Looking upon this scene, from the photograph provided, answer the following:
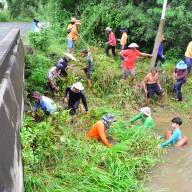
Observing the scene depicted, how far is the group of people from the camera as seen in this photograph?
9.50 m

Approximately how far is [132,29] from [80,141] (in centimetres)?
822

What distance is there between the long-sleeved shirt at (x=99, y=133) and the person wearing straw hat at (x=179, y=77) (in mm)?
4631

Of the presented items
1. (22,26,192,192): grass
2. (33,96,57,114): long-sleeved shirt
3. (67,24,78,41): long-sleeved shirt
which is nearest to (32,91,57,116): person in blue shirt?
(33,96,57,114): long-sleeved shirt

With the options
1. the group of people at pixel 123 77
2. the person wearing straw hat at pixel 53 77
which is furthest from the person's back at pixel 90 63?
the person wearing straw hat at pixel 53 77

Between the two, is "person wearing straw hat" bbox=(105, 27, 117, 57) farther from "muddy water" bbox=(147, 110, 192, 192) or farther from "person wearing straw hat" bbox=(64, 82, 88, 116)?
"muddy water" bbox=(147, 110, 192, 192)

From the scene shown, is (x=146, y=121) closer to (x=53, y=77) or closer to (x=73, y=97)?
(x=73, y=97)

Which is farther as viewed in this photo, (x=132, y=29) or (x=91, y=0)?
(x=91, y=0)

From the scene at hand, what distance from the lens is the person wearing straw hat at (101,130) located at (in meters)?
9.28

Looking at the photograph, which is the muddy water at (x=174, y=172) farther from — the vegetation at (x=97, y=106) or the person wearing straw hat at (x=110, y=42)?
the person wearing straw hat at (x=110, y=42)

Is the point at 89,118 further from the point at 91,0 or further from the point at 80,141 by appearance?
the point at 91,0

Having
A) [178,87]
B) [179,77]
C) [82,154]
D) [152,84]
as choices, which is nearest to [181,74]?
[179,77]

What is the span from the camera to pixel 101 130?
9.32 metres

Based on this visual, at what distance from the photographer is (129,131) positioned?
33.7 ft

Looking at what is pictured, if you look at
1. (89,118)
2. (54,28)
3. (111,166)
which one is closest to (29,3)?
(54,28)
